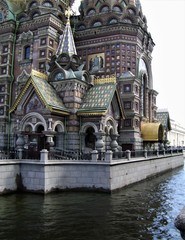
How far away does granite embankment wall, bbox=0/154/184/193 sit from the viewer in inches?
649

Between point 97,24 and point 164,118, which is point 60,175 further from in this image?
point 164,118

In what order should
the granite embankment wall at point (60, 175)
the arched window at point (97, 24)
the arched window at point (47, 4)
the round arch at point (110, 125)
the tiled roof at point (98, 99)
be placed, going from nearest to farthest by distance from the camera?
the granite embankment wall at point (60, 175), the tiled roof at point (98, 99), the round arch at point (110, 125), the arched window at point (47, 4), the arched window at point (97, 24)

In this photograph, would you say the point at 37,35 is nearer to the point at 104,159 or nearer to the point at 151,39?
the point at 151,39

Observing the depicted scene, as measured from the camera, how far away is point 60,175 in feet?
57.2

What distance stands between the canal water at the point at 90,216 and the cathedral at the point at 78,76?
5533 mm

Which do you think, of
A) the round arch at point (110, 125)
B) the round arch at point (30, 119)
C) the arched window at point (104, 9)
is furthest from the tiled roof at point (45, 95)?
the arched window at point (104, 9)

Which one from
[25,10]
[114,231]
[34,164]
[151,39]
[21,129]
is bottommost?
[114,231]

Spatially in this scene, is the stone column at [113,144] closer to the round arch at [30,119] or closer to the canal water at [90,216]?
the canal water at [90,216]

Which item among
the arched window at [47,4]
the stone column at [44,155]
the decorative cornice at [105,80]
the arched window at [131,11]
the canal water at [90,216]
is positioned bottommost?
the canal water at [90,216]

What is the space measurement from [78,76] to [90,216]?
45.6ft

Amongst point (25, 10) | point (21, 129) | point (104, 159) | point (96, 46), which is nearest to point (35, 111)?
point (21, 129)

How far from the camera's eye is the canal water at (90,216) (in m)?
9.95

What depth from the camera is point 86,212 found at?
12.6m

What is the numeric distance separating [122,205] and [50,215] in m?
4.13
